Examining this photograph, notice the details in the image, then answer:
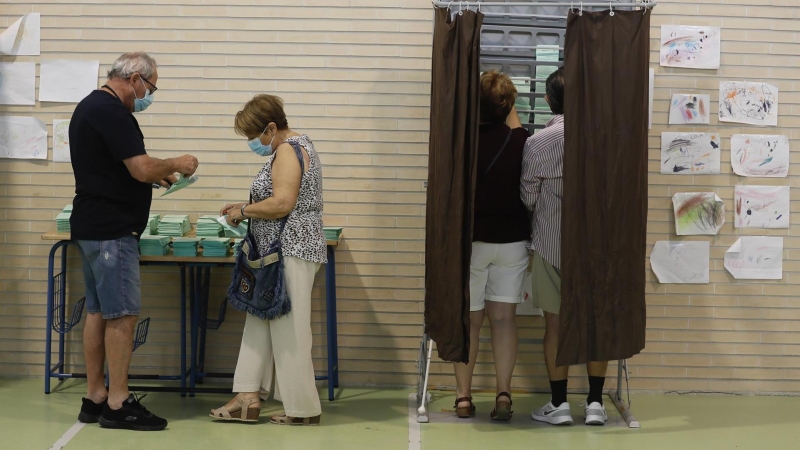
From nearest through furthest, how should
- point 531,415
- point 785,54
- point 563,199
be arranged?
point 563,199 → point 531,415 → point 785,54

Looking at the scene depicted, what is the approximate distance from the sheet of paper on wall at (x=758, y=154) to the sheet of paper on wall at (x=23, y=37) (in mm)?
3860

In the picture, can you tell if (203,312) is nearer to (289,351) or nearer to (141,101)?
(289,351)

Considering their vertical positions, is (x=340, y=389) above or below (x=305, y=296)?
below

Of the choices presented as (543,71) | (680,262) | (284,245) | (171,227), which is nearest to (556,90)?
(543,71)

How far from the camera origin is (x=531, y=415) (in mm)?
4629

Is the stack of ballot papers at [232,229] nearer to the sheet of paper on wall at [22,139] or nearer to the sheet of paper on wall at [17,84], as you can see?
the sheet of paper on wall at [22,139]

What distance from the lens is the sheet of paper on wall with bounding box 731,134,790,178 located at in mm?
4953

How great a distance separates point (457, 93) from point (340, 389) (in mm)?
1850

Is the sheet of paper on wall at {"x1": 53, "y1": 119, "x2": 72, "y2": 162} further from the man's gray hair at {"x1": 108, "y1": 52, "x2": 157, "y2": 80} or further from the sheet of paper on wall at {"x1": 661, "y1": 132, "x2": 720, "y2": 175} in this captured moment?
the sheet of paper on wall at {"x1": 661, "y1": 132, "x2": 720, "y2": 175}

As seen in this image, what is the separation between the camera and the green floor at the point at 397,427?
4113 millimetres

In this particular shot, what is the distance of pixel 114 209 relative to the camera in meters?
4.15

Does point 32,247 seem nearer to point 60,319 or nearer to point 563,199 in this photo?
point 60,319

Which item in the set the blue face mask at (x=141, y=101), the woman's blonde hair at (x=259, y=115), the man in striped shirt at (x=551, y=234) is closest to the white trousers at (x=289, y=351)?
the woman's blonde hair at (x=259, y=115)

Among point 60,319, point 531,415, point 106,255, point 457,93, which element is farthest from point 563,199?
point 60,319
